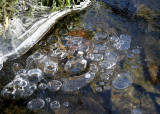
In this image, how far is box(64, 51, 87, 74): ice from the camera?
14.1ft

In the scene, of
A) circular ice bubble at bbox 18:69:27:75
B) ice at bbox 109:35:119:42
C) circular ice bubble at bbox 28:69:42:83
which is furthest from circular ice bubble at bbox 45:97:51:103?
ice at bbox 109:35:119:42

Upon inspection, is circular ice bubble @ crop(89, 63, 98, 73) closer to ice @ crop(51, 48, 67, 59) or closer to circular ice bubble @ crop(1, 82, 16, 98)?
ice @ crop(51, 48, 67, 59)

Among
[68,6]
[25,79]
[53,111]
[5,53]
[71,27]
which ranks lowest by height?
[53,111]

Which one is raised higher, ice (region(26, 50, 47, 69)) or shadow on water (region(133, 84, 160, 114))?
ice (region(26, 50, 47, 69))

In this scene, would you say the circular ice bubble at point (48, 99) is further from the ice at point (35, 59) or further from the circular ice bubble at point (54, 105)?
the ice at point (35, 59)

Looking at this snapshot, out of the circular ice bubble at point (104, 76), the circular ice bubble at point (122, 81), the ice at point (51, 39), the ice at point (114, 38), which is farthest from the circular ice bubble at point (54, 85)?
the ice at point (114, 38)

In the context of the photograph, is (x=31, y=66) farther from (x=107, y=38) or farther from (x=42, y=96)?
(x=107, y=38)

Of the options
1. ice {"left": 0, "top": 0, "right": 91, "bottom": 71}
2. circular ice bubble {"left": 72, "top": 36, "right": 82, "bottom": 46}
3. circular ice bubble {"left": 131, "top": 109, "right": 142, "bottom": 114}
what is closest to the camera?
circular ice bubble {"left": 131, "top": 109, "right": 142, "bottom": 114}

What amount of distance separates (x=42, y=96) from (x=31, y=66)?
2.68 ft

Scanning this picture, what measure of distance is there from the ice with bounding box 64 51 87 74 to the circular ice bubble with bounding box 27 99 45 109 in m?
0.87

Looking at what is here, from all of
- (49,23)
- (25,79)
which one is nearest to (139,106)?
(25,79)

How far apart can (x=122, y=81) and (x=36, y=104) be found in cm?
163

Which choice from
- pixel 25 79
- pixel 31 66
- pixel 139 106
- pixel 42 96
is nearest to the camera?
pixel 139 106

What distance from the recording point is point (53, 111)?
3.66 m
